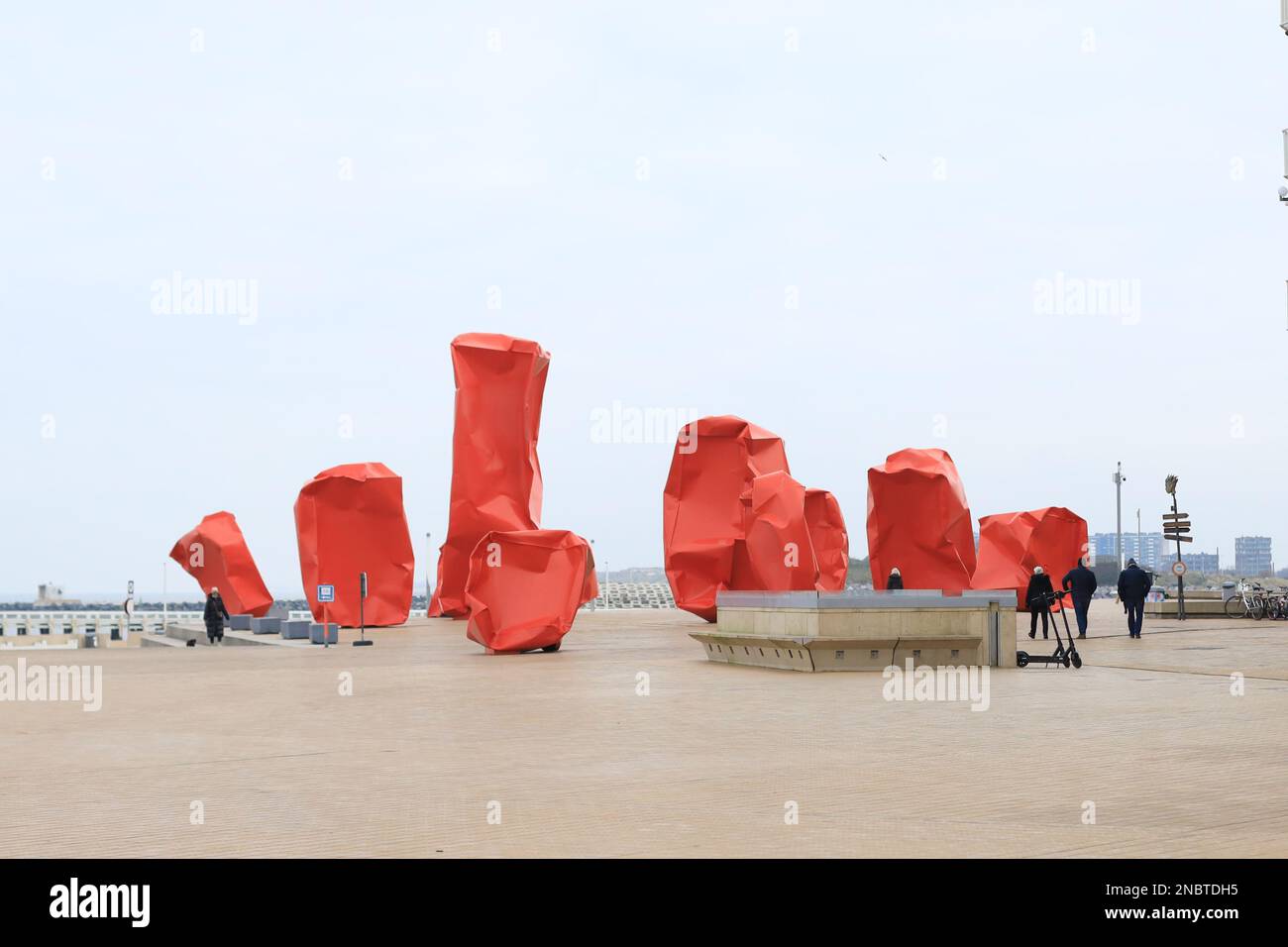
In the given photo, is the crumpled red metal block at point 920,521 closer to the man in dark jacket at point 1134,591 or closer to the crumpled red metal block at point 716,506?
the crumpled red metal block at point 716,506

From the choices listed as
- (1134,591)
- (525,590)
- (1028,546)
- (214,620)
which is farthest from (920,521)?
(214,620)

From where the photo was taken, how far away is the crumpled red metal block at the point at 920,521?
34.8m

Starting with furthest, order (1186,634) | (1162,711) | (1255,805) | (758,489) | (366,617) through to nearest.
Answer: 1. (366,617)
2. (758,489)
3. (1186,634)
4. (1162,711)
5. (1255,805)

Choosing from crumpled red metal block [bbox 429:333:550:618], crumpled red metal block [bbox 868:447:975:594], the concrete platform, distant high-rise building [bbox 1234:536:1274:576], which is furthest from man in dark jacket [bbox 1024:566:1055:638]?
distant high-rise building [bbox 1234:536:1274:576]

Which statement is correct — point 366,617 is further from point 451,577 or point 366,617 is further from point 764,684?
point 764,684

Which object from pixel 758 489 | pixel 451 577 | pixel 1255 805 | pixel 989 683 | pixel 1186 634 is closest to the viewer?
pixel 1255 805

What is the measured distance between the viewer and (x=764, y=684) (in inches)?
666

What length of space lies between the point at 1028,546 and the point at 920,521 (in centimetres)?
293

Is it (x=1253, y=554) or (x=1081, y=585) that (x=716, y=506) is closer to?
(x=1081, y=585)

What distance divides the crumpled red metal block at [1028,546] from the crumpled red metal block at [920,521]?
2.11 feet

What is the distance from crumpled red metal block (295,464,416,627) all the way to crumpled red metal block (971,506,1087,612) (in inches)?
585

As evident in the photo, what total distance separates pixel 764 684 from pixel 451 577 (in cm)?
2442

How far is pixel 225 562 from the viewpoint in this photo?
39375mm

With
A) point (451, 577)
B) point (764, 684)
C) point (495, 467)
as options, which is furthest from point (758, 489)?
point (764, 684)
